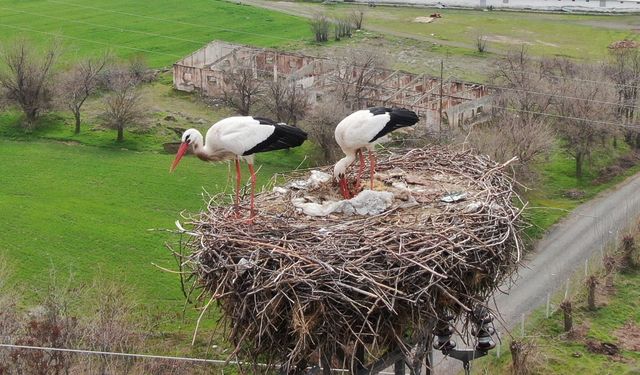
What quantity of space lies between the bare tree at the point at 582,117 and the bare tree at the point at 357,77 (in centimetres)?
823

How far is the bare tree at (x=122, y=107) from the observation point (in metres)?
38.8

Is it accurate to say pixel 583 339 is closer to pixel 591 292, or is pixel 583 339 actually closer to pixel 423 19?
pixel 591 292

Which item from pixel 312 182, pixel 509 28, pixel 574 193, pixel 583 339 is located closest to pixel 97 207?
pixel 574 193

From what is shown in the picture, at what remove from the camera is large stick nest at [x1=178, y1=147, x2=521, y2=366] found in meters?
10.5

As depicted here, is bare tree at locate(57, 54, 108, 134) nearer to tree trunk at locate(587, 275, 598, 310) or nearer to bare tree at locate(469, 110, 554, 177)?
bare tree at locate(469, 110, 554, 177)

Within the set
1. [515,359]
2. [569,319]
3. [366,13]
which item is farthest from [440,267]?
[366,13]

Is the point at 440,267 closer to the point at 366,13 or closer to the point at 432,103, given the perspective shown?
the point at 432,103

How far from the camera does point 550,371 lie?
2103 centimetres

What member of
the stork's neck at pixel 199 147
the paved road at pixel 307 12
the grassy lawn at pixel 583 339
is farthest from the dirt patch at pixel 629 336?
the paved road at pixel 307 12

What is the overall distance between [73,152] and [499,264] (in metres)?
29.5

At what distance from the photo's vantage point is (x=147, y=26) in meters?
61.8

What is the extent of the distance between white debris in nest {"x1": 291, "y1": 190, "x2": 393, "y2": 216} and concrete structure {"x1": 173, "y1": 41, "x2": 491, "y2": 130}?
2355 cm

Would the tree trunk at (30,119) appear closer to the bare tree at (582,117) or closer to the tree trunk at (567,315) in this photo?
the bare tree at (582,117)

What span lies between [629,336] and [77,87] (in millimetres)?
27598
